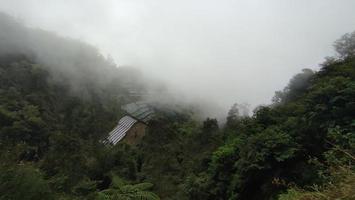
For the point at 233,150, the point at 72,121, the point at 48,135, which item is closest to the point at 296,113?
the point at 233,150

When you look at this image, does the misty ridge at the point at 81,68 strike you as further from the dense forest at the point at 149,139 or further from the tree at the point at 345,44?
the tree at the point at 345,44

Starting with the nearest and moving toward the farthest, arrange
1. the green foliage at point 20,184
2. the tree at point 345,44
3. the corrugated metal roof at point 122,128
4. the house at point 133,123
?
the green foliage at point 20,184
the tree at point 345,44
the corrugated metal roof at point 122,128
the house at point 133,123

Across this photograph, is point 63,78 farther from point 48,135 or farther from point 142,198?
point 142,198

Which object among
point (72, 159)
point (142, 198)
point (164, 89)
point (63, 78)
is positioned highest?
point (164, 89)

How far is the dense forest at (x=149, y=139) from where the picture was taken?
902 cm

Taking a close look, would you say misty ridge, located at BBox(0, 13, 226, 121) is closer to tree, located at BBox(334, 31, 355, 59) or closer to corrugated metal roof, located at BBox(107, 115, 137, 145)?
corrugated metal roof, located at BBox(107, 115, 137, 145)

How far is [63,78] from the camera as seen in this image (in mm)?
40781

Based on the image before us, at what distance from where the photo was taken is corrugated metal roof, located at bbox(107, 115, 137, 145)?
4203cm

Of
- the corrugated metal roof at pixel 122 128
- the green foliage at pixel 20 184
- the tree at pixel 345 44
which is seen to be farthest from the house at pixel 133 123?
the green foliage at pixel 20 184

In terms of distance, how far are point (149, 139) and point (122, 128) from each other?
49.0ft

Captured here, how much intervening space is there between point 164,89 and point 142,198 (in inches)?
1980

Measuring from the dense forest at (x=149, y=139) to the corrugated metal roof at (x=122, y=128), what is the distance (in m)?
1.95

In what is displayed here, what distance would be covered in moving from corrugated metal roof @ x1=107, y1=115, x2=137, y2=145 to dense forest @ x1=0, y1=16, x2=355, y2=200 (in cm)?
195

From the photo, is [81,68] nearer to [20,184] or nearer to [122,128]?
[122,128]
